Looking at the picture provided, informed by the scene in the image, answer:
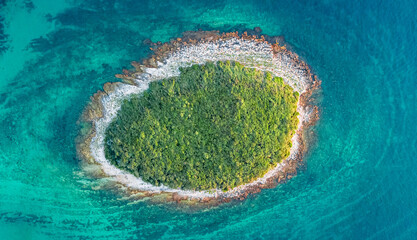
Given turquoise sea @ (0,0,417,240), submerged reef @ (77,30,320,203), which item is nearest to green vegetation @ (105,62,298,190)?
submerged reef @ (77,30,320,203)

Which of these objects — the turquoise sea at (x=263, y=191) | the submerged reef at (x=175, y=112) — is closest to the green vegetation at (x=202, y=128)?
the submerged reef at (x=175, y=112)

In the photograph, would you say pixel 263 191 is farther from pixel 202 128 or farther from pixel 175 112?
pixel 175 112

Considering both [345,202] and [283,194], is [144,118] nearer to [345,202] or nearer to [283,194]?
[283,194]

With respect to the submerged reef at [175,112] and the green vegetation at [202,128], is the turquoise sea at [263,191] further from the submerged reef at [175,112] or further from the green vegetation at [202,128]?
Result: the green vegetation at [202,128]

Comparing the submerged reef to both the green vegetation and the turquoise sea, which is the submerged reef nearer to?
the green vegetation

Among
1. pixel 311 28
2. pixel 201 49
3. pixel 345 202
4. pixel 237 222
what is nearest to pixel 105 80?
pixel 201 49

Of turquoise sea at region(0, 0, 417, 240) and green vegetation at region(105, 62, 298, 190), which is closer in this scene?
green vegetation at region(105, 62, 298, 190)
